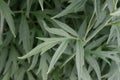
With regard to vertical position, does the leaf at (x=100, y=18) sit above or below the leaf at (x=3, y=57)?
above

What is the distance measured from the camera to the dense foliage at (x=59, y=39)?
3.29 feet

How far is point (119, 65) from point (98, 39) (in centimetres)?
13

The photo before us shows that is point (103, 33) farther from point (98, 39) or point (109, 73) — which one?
point (109, 73)

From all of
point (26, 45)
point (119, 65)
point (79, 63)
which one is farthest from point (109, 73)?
point (26, 45)

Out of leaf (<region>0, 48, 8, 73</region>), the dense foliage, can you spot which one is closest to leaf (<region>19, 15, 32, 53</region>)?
the dense foliage

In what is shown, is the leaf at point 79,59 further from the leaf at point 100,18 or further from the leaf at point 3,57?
the leaf at point 3,57

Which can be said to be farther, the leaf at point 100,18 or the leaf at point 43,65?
the leaf at point 43,65

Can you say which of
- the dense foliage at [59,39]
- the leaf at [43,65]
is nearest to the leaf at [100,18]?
the dense foliage at [59,39]

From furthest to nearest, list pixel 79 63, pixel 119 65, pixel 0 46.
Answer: pixel 0 46
pixel 119 65
pixel 79 63

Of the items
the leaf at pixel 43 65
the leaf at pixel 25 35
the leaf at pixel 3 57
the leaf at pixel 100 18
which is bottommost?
the leaf at pixel 3 57

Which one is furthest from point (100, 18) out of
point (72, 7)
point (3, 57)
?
point (3, 57)

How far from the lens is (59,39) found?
3.20 feet

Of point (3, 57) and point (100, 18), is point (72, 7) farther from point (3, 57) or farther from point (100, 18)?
point (3, 57)

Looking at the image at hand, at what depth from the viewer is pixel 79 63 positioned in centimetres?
95
